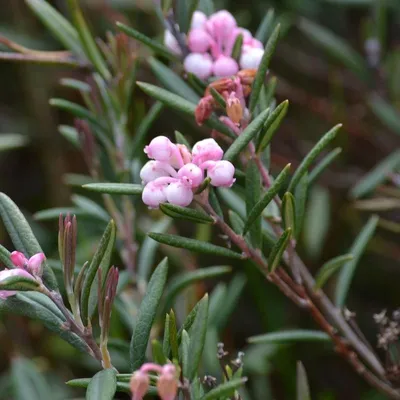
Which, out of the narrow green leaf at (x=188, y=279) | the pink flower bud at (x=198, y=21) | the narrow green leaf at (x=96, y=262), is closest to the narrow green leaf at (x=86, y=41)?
the pink flower bud at (x=198, y=21)

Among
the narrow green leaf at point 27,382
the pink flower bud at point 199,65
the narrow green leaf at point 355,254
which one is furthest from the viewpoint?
the narrow green leaf at point 27,382

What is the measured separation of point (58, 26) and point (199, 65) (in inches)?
12.4

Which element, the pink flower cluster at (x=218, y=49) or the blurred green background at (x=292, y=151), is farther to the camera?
the blurred green background at (x=292, y=151)

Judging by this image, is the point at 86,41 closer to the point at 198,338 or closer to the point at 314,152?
the point at 314,152

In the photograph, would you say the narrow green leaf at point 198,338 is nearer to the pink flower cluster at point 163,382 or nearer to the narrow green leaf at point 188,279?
the pink flower cluster at point 163,382

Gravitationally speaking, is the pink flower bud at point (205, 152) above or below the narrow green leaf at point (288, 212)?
above

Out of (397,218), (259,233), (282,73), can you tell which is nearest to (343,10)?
(282,73)

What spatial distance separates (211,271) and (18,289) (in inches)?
16.5

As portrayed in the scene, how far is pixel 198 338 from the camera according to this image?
0.59 m

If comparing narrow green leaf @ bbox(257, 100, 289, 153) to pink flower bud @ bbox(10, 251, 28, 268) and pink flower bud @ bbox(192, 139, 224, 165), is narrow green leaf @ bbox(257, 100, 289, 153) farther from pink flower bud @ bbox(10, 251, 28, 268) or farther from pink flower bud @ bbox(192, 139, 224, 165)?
pink flower bud @ bbox(10, 251, 28, 268)

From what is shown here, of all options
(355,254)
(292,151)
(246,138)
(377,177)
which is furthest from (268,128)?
(292,151)

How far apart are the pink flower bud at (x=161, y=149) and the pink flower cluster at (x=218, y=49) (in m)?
0.20

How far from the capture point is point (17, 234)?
0.69 metres

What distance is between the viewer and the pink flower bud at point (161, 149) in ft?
2.11
